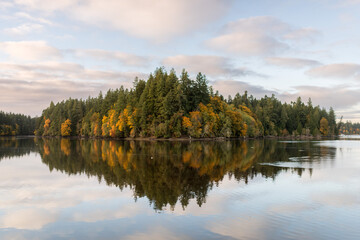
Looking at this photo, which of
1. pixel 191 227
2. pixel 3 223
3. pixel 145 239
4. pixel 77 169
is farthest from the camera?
pixel 77 169

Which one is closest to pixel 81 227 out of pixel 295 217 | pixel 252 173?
pixel 295 217

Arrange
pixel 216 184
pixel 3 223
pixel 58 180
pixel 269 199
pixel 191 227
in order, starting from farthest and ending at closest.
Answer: pixel 58 180
pixel 216 184
pixel 269 199
pixel 3 223
pixel 191 227

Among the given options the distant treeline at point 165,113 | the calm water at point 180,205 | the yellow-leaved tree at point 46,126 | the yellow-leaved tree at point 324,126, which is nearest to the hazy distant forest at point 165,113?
the distant treeline at point 165,113

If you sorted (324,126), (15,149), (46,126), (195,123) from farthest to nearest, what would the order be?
1. (324,126)
2. (46,126)
3. (195,123)
4. (15,149)

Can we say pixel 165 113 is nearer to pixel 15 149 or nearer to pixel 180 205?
pixel 15 149

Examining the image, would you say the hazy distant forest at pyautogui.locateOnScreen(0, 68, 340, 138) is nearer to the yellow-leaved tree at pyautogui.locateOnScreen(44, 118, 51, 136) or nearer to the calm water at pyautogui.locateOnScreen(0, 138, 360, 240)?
the yellow-leaved tree at pyautogui.locateOnScreen(44, 118, 51, 136)

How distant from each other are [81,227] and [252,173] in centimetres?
1932

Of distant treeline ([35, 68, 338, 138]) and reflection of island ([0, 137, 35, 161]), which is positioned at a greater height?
distant treeline ([35, 68, 338, 138])

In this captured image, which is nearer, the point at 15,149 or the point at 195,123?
the point at 15,149

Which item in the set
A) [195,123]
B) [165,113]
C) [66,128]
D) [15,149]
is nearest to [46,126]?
[66,128]

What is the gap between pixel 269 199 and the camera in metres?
18.8

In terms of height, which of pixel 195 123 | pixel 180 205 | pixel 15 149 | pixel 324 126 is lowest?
pixel 15 149

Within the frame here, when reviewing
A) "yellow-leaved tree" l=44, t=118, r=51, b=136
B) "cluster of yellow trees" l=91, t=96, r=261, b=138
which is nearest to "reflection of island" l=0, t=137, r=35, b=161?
"cluster of yellow trees" l=91, t=96, r=261, b=138

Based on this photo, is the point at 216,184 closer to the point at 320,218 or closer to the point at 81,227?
the point at 320,218
